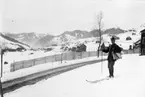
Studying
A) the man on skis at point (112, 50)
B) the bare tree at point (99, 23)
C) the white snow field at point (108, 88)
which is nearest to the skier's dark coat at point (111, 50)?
the man on skis at point (112, 50)

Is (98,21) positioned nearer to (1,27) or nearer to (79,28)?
(79,28)

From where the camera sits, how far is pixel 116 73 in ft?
15.6

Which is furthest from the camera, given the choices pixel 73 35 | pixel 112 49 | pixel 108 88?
pixel 73 35

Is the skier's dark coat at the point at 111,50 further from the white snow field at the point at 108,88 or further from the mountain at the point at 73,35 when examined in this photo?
the mountain at the point at 73,35

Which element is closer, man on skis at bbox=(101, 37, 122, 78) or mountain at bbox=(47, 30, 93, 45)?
man on skis at bbox=(101, 37, 122, 78)

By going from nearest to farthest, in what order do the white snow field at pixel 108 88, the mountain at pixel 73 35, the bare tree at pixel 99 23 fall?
the white snow field at pixel 108 88 < the bare tree at pixel 99 23 < the mountain at pixel 73 35

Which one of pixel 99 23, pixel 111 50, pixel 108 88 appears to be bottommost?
pixel 108 88

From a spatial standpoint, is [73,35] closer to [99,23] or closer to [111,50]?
[99,23]

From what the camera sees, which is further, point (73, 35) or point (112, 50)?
point (73, 35)

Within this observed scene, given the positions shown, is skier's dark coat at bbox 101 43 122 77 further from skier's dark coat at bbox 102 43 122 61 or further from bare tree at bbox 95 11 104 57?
bare tree at bbox 95 11 104 57

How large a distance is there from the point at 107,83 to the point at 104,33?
1441 mm

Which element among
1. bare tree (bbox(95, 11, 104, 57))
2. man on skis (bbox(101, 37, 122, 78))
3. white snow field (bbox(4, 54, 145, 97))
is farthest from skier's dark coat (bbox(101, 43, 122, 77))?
bare tree (bbox(95, 11, 104, 57))

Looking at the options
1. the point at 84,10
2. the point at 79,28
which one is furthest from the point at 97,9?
the point at 79,28

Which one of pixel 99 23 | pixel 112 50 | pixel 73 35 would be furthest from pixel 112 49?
pixel 73 35
